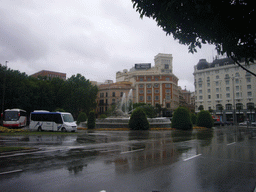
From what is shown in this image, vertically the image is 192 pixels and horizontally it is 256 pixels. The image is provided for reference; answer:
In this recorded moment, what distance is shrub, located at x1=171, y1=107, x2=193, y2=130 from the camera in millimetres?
29594

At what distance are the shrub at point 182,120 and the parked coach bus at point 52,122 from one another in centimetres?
1435

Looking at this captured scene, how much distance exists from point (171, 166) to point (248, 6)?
5.45 meters

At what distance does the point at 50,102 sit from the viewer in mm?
48156

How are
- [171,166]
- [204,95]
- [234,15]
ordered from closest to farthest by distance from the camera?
[234,15] < [171,166] < [204,95]

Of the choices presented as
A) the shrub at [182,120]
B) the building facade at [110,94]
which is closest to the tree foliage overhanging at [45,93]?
the building facade at [110,94]

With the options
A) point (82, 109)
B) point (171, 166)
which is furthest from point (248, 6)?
point (82, 109)

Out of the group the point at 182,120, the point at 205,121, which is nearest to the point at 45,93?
the point at 182,120

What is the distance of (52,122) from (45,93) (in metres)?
24.1

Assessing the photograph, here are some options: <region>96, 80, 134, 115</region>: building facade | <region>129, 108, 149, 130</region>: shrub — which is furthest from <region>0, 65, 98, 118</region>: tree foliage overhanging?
<region>129, 108, 149, 130</region>: shrub

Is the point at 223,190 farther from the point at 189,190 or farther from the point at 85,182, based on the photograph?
the point at 85,182

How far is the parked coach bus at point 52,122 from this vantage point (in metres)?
25.1

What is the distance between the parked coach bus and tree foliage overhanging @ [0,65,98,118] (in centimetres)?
1766

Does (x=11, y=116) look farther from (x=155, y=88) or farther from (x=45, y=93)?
(x=155, y=88)

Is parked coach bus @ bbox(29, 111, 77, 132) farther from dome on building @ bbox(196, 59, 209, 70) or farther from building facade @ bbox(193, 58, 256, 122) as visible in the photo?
dome on building @ bbox(196, 59, 209, 70)
